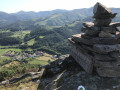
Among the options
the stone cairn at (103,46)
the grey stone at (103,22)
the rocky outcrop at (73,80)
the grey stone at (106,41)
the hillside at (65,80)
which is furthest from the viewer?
the grey stone at (103,22)

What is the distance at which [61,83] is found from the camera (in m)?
9.54

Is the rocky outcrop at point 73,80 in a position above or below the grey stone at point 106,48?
below

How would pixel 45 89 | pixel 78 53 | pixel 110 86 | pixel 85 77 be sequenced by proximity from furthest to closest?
pixel 78 53 → pixel 45 89 → pixel 85 77 → pixel 110 86

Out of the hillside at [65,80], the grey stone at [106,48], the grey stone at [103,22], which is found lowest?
the hillside at [65,80]

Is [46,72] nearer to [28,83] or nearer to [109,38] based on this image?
[28,83]

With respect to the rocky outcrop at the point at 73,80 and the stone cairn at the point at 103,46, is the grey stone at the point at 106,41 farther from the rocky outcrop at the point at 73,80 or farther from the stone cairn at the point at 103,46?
the rocky outcrop at the point at 73,80

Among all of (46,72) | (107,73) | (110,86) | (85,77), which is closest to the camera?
(110,86)

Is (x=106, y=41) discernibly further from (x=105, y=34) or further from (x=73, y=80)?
(x=73, y=80)

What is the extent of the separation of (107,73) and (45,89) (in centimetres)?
538

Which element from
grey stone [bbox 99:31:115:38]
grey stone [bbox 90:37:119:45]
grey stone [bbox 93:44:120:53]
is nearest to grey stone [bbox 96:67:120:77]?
grey stone [bbox 93:44:120:53]

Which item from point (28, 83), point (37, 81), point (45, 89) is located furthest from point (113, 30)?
point (28, 83)

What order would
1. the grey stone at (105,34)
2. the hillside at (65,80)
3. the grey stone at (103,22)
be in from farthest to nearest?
the grey stone at (103,22) → the grey stone at (105,34) → the hillside at (65,80)

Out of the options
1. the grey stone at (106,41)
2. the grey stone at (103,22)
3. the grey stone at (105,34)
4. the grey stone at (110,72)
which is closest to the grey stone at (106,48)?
the grey stone at (106,41)

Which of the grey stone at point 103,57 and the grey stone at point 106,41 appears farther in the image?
the grey stone at point 106,41
